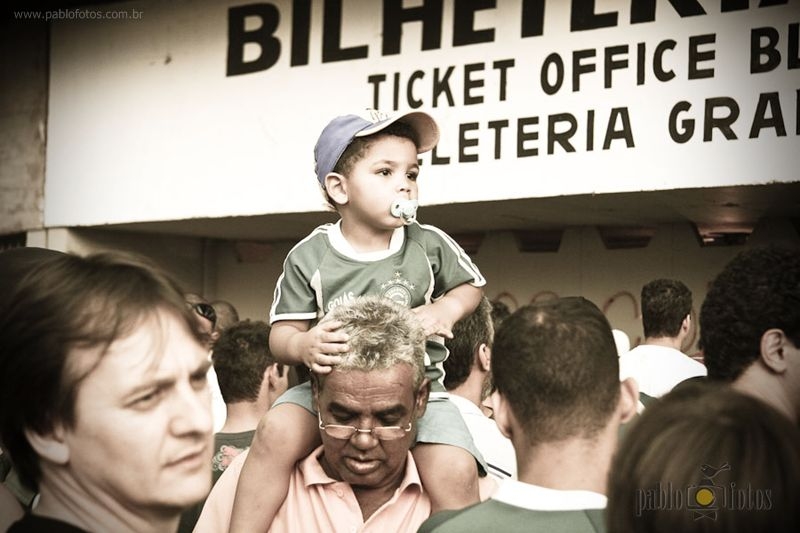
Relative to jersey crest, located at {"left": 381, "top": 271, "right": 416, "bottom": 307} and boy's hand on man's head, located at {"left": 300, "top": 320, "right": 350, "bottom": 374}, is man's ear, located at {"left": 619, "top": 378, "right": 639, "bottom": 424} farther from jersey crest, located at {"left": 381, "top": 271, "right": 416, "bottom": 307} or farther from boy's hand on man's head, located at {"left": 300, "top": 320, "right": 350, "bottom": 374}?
jersey crest, located at {"left": 381, "top": 271, "right": 416, "bottom": 307}

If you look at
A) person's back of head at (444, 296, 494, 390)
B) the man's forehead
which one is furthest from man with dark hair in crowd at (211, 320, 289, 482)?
the man's forehead

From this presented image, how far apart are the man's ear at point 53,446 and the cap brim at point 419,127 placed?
74.2 inches

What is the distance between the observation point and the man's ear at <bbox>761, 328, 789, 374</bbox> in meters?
2.77

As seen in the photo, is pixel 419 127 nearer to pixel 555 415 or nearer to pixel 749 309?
pixel 749 309

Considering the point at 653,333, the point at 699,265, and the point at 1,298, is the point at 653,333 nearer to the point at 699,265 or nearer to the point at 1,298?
the point at 699,265

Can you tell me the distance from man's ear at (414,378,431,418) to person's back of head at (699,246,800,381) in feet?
2.75

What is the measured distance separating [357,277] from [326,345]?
39cm

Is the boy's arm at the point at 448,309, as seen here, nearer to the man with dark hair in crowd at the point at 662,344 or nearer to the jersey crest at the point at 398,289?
the jersey crest at the point at 398,289

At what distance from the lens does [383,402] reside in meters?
2.88

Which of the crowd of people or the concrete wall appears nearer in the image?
the crowd of people

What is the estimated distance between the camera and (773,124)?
5.34m

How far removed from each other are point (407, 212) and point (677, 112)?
9.57 feet

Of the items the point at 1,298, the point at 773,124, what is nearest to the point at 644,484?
the point at 1,298

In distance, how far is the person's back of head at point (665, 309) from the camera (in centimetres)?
582
